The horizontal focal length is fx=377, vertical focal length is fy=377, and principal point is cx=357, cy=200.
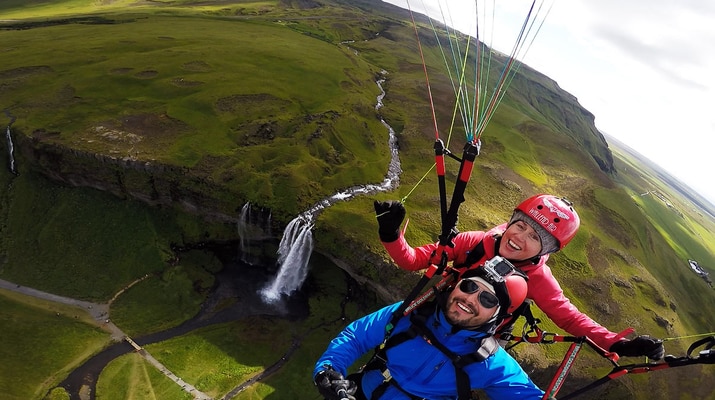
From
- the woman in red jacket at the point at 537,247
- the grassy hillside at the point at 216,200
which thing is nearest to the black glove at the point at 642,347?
the woman in red jacket at the point at 537,247

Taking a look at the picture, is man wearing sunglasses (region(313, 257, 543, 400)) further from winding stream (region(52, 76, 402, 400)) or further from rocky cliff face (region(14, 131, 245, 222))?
rocky cliff face (region(14, 131, 245, 222))

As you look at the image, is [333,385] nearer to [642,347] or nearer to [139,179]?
[642,347]

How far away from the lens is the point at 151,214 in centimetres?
4544

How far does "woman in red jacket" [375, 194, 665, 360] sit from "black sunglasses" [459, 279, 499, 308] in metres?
1.85

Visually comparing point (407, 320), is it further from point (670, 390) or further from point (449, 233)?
point (670, 390)

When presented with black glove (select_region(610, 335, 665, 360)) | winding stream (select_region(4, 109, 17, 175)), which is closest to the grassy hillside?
winding stream (select_region(4, 109, 17, 175))

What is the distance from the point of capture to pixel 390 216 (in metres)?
7.77

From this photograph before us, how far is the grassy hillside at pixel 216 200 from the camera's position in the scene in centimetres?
3669

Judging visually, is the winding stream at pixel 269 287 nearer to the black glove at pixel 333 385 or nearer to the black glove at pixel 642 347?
the black glove at pixel 333 385

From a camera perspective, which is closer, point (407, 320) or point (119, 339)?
point (407, 320)

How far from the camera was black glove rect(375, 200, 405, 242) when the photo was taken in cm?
774

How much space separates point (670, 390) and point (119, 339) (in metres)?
58.7

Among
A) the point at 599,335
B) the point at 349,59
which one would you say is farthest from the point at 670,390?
the point at 349,59

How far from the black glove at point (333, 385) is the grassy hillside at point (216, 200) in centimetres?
3169
